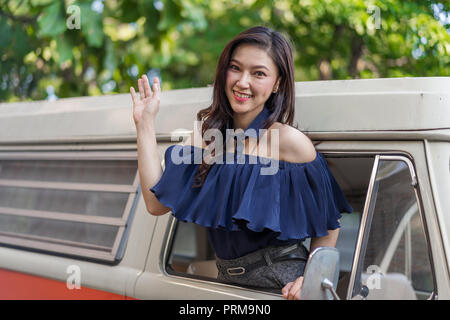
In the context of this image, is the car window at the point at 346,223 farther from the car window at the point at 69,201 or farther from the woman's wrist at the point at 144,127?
the woman's wrist at the point at 144,127

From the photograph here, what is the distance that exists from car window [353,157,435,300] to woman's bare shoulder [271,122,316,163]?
0.32m

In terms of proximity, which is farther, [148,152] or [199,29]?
[199,29]

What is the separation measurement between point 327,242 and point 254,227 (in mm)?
380

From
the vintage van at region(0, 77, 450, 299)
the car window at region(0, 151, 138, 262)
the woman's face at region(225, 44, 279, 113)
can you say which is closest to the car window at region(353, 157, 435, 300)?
the vintage van at region(0, 77, 450, 299)

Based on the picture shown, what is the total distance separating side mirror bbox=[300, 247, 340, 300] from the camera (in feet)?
5.89

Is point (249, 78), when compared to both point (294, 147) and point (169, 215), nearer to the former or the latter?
point (294, 147)

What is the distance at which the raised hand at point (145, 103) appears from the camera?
97.2 inches

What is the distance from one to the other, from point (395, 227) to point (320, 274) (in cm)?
77

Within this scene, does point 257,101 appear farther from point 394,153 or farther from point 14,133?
point 14,133

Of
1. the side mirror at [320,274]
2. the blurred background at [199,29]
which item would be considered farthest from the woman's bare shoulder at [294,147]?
the blurred background at [199,29]

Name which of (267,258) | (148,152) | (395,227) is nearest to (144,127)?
(148,152)

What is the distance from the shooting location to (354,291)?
7.28ft

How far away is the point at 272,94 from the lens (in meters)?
2.41

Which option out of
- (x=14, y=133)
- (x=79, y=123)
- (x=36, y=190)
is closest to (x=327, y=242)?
(x=79, y=123)
